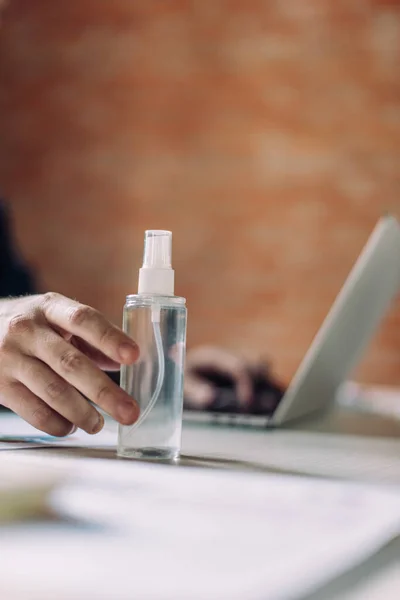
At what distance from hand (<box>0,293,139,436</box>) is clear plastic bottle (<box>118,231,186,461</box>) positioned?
0.02 metres

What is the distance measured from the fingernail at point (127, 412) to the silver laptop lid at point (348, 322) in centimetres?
33

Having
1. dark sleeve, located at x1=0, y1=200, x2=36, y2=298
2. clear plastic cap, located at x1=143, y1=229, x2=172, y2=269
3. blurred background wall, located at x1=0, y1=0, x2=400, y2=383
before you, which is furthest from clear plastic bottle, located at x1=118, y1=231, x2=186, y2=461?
blurred background wall, located at x1=0, y1=0, x2=400, y2=383

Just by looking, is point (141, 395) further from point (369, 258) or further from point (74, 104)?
point (74, 104)

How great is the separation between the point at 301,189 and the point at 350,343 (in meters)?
1.81

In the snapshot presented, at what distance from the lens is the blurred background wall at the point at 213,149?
2660mm

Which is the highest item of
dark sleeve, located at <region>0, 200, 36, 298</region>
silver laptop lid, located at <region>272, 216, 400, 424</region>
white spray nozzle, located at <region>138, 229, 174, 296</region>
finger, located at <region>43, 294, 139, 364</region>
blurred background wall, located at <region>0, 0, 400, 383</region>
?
blurred background wall, located at <region>0, 0, 400, 383</region>

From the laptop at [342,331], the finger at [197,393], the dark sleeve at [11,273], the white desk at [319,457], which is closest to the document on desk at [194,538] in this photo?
the white desk at [319,457]

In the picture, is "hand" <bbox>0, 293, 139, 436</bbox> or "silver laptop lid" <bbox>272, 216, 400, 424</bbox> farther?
"silver laptop lid" <bbox>272, 216, 400, 424</bbox>

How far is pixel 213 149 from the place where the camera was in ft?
9.25

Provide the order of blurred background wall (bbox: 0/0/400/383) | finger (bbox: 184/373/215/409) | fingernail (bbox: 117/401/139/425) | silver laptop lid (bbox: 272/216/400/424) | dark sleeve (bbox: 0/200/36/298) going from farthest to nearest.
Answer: blurred background wall (bbox: 0/0/400/383)
dark sleeve (bbox: 0/200/36/298)
finger (bbox: 184/373/215/409)
silver laptop lid (bbox: 272/216/400/424)
fingernail (bbox: 117/401/139/425)

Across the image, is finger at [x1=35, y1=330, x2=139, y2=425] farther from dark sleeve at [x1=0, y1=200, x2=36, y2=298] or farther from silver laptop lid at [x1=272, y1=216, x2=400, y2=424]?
dark sleeve at [x1=0, y1=200, x2=36, y2=298]

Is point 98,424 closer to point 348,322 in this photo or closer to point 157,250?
point 157,250

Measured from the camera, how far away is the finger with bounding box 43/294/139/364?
20.8 inches

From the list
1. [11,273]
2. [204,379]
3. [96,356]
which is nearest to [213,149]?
[11,273]
